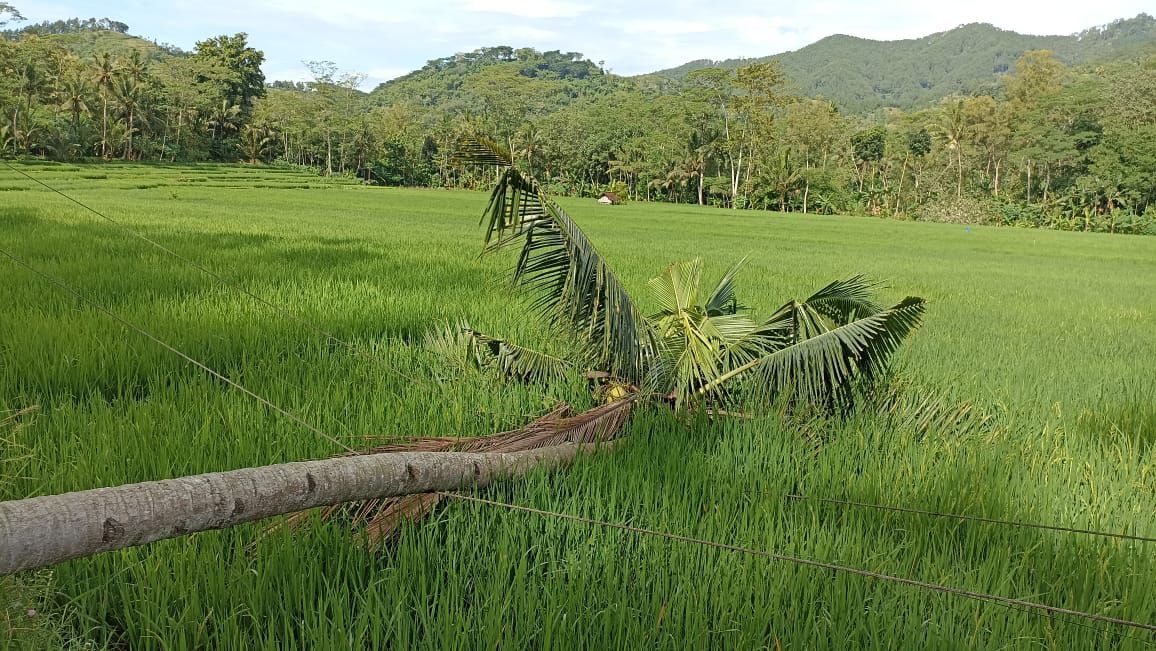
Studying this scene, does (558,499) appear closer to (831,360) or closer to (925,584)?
(925,584)

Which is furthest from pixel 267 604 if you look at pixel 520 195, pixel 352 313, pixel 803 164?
pixel 803 164

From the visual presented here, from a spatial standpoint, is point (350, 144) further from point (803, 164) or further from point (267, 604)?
point (267, 604)

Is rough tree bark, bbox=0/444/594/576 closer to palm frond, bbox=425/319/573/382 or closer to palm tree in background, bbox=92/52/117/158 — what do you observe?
palm frond, bbox=425/319/573/382

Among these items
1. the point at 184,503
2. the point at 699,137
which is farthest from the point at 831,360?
the point at 699,137

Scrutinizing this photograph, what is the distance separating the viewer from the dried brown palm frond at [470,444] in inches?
82.9

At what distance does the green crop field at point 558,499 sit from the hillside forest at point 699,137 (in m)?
41.9

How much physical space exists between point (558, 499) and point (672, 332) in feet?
6.04

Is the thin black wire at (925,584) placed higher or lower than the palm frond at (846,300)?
lower

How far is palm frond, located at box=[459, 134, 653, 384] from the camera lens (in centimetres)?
296

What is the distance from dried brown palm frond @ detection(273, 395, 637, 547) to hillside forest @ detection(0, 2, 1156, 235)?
1708 inches

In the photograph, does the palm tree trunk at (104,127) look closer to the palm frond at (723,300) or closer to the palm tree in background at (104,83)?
the palm tree in background at (104,83)

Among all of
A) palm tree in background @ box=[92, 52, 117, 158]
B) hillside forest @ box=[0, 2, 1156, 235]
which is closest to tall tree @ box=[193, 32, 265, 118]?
hillside forest @ box=[0, 2, 1156, 235]

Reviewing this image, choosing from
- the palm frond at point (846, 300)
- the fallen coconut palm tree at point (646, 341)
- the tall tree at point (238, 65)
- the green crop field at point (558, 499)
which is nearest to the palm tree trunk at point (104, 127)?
the tall tree at point (238, 65)

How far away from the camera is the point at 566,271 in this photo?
335cm
